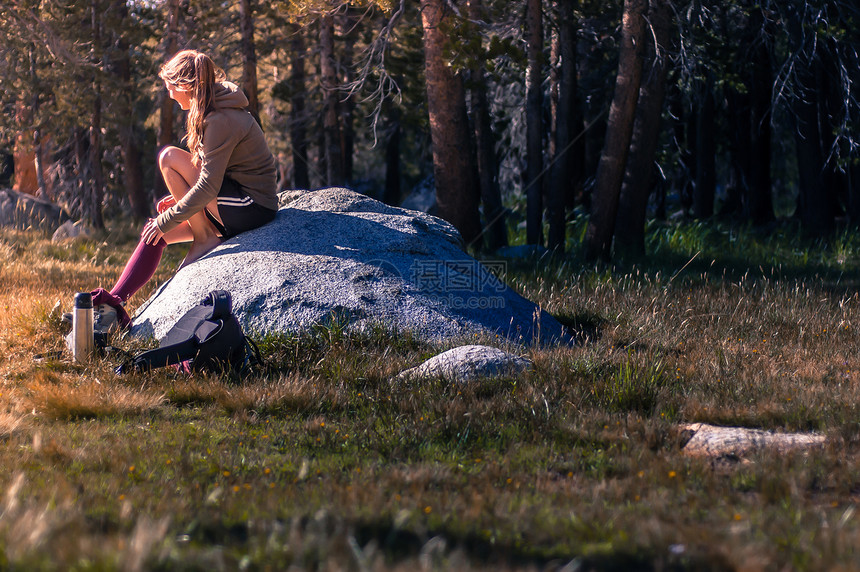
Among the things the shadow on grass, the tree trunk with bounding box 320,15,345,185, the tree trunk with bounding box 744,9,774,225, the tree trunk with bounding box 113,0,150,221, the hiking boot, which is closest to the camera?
the shadow on grass

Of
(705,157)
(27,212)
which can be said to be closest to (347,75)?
(27,212)

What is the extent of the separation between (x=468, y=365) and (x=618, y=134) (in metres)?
6.26

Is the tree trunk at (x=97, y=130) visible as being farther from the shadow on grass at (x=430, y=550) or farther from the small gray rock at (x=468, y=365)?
the shadow on grass at (x=430, y=550)

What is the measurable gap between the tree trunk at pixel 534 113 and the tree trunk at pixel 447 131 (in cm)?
117

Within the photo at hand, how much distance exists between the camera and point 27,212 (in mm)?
15094

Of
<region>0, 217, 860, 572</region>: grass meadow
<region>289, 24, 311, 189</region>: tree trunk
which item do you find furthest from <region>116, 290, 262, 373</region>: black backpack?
<region>289, 24, 311, 189</region>: tree trunk

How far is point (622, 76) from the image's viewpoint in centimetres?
1019

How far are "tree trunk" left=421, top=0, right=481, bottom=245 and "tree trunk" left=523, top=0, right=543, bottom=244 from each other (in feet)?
3.84

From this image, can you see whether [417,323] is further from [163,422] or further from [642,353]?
[163,422]

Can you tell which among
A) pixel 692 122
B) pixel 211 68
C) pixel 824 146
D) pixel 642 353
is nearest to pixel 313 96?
pixel 692 122

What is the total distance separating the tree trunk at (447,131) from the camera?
10.1 meters

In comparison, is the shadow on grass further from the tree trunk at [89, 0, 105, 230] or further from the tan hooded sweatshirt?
the tree trunk at [89, 0, 105, 230]

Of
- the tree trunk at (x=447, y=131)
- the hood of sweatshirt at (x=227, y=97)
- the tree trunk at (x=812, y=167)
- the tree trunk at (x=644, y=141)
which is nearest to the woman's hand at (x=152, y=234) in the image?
the hood of sweatshirt at (x=227, y=97)

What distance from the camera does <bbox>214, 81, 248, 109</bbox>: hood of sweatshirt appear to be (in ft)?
20.5
